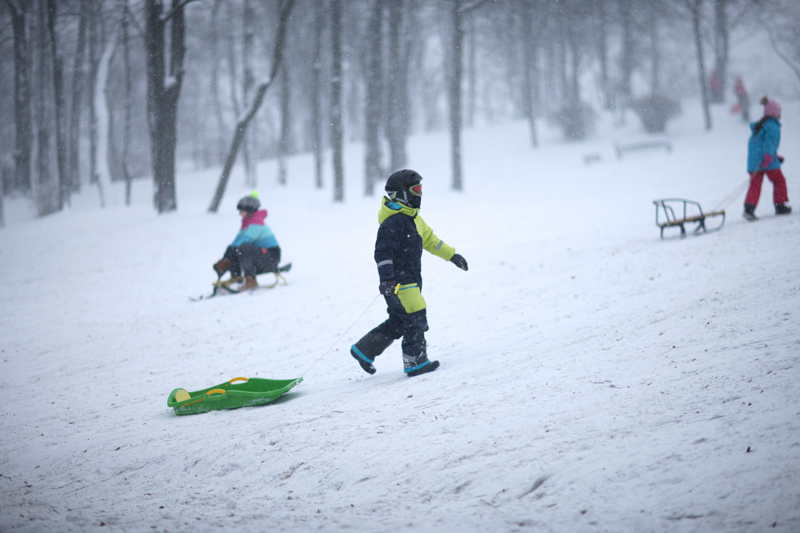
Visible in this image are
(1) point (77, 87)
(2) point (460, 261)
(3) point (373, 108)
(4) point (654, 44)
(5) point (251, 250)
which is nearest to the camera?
(2) point (460, 261)

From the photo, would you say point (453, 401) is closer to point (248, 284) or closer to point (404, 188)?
point (404, 188)

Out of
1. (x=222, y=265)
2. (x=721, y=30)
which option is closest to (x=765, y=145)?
(x=222, y=265)

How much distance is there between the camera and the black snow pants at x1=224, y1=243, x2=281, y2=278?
9312 mm

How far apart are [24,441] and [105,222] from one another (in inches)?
507

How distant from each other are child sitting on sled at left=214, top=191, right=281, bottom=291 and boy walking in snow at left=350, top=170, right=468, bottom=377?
5.12 metres

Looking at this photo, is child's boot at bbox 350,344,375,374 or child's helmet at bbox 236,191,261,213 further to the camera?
child's helmet at bbox 236,191,261,213

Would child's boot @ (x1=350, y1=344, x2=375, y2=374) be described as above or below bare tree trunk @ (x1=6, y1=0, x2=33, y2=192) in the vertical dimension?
below

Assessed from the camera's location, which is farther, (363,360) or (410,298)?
(363,360)

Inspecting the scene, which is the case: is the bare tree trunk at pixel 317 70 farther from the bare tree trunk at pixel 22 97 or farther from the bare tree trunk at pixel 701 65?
the bare tree trunk at pixel 701 65

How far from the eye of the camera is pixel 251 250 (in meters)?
9.30

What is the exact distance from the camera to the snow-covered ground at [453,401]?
8.33ft

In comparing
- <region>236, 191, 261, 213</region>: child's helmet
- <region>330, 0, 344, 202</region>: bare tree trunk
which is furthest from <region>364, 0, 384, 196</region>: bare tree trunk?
<region>236, 191, 261, 213</region>: child's helmet

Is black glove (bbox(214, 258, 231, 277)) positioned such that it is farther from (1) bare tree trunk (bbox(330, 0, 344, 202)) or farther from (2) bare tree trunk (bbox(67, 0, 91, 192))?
(2) bare tree trunk (bbox(67, 0, 91, 192))

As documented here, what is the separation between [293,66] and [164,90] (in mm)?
19730
